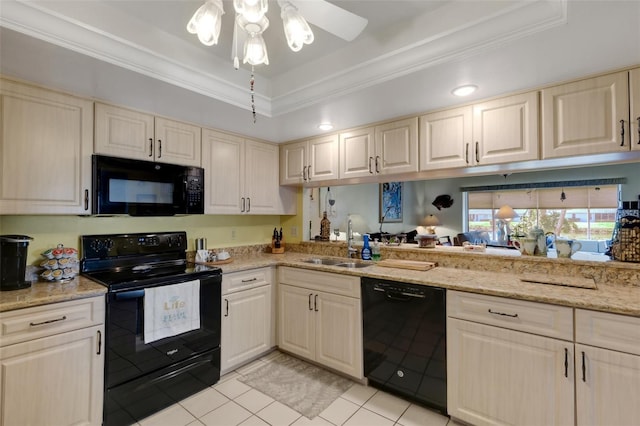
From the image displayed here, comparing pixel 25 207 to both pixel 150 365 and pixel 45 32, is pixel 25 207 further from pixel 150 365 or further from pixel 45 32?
pixel 150 365

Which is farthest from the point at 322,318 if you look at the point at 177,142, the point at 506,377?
the point at 177,142

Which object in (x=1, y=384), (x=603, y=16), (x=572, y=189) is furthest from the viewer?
(x=572, y=189)

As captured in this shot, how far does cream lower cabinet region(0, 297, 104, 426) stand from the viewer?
1.46 metres

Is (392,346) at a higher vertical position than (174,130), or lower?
lower

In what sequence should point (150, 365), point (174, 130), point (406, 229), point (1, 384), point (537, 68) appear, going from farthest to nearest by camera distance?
point (406, 229) < point (174, 130) < point (150, 365) < point (537, 68) < point (1, 384)

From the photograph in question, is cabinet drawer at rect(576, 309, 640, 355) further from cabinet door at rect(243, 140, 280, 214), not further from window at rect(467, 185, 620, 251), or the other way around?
window at rect(467, 185, 620, 251)

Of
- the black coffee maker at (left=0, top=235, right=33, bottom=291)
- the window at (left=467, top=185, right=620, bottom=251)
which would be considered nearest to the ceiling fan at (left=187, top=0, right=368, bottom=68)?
the black coffee maker at (left=0, top=235, right=33, bottom=291)

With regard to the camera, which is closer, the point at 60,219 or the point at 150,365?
the point at 150,365

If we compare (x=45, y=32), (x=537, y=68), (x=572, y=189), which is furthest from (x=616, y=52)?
(x=572, y=189)

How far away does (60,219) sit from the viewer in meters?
2.10

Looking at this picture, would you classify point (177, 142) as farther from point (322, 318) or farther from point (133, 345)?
point (322, 318)

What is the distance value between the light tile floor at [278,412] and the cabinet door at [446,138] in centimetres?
171

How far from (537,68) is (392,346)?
192 centimetres

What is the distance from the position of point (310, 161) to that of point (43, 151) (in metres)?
2.01
